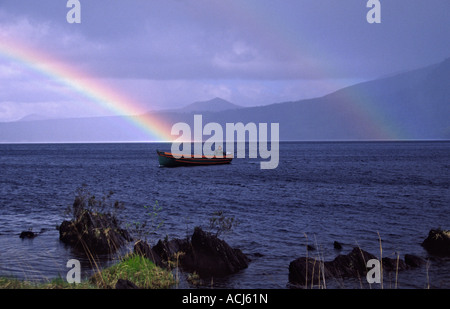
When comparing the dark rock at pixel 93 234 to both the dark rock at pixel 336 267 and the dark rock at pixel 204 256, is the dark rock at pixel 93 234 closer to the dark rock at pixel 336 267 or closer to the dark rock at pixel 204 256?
the dark rock at pixel 204 256

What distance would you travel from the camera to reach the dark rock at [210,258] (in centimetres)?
1516

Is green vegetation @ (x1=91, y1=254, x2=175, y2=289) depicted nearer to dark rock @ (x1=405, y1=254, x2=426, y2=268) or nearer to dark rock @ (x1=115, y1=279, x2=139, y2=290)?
dark rock @ (x1=115, y1=279, x2=139, y2=290)

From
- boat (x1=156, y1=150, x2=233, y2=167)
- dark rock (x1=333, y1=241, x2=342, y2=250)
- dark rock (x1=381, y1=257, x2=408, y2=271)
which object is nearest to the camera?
dark rock (x1=381, y1=257, x2=408, y2=271)

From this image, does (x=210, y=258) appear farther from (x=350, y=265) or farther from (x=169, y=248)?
(x=350, y=265)

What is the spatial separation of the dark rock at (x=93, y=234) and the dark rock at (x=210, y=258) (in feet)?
12.9

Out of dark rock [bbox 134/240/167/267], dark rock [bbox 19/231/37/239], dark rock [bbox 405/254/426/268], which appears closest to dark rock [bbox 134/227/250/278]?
dark rock [bbox 134/240/167/267]

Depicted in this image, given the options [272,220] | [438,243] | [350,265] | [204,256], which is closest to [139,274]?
[204,256]

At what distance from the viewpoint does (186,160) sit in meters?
83.6

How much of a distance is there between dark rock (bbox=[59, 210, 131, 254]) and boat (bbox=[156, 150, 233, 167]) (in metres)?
60.2

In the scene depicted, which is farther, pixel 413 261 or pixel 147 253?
pixel 413 261

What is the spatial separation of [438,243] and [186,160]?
2635 inches

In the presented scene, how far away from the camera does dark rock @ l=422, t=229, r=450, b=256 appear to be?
1823 centimetres
